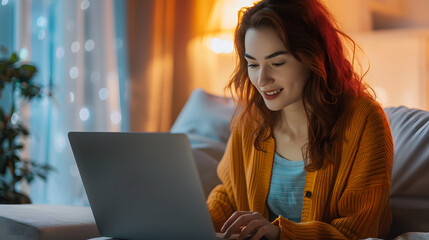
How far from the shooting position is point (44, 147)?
7.72 feet

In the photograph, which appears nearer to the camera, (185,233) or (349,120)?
(185,233)

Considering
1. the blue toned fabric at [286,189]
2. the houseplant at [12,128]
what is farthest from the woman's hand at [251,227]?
the houseplant at [12,128]

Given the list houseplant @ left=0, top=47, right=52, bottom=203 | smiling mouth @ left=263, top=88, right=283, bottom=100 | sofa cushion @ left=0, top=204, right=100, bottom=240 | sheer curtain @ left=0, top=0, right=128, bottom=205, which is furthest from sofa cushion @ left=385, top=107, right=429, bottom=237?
sheer curtain @ left=0, top=0, right=128, bottom=205

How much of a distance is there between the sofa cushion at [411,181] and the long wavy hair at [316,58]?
0.19 meters

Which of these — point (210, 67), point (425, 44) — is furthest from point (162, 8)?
point (425, 44)

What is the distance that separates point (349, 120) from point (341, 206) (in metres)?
0.20

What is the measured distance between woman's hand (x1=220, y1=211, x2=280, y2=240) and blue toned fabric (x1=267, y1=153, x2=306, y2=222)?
0.24m

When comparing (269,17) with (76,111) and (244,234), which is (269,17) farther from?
(76,111)

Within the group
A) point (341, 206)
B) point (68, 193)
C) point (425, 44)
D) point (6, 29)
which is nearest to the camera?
point (341, 206)

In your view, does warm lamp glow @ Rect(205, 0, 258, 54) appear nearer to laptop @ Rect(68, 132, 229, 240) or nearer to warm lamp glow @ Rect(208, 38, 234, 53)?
warm lamp glow @ Rect(208, 38, 234, 53)

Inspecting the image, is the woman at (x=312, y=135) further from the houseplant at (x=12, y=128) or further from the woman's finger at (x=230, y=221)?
the houseplant at (x=12, y=128)

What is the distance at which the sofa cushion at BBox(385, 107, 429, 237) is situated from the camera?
1.28 m

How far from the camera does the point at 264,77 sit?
1193 mm

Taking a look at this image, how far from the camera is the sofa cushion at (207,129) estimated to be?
5.43 ft
